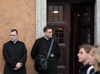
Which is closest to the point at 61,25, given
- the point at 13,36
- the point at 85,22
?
the point at 85,22

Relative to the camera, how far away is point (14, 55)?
5.55 metres

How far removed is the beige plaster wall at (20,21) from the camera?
612 cm

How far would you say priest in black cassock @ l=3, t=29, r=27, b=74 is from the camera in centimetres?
547

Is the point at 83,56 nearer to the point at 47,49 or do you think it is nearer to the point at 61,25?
the point at 47,49

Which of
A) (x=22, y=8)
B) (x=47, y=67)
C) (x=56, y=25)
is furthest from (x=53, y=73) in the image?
(x=22, y=8)

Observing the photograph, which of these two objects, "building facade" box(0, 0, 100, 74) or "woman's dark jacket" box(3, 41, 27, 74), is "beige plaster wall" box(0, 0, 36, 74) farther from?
"woman's dark jacket" box(3, 41, 27, 74)

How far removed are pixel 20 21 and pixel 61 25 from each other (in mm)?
1180

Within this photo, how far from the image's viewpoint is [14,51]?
558 centimetres

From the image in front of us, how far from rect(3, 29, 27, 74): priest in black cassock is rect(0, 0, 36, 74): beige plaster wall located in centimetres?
44

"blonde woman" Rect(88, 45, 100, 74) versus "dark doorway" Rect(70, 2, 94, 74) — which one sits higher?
"dark doorway" Rect(70, 2, 94, 74)

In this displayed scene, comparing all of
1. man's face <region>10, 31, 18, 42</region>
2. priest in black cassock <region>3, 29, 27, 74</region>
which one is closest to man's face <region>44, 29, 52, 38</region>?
priest in black cassock <region>3, 29, 27, 74</region>

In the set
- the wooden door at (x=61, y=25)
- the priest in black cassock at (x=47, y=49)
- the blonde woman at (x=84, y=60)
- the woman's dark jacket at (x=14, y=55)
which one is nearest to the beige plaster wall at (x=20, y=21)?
the priest in black cassock at (x=47, y=49)

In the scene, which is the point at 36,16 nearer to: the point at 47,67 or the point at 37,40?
the point at 37,40

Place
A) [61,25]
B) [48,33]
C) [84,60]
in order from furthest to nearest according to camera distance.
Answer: [61,25] → [48,33] → [84,60]
